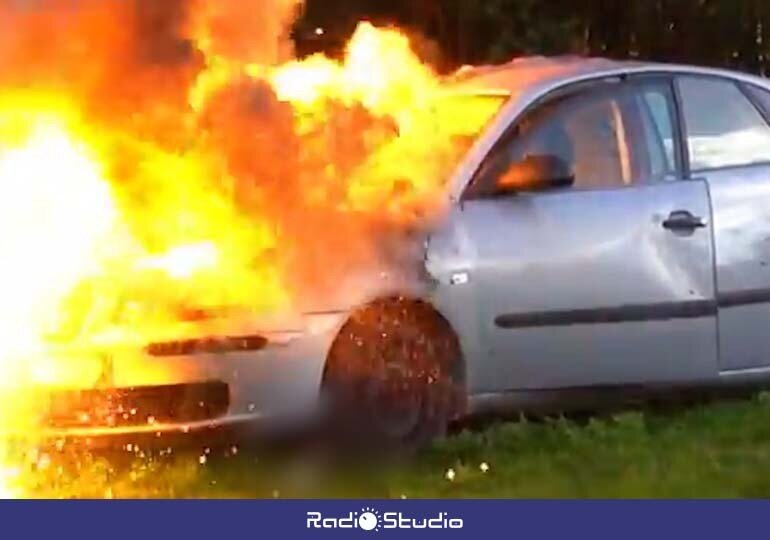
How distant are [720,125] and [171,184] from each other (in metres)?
2.25

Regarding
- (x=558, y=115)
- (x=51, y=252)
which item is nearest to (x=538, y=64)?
(x=558, y=115)

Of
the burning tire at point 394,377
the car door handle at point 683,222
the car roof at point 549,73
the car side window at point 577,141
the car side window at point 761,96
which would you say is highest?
the car roof at point 549,73

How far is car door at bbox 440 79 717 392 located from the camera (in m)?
6.95

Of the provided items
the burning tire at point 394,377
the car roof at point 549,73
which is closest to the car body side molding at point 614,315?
the burning tire at point 394,377

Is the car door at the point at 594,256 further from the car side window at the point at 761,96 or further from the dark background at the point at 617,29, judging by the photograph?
the dark background at the point at 617,29

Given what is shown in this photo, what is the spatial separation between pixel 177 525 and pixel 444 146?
2.37m

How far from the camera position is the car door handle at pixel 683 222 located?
721 cm

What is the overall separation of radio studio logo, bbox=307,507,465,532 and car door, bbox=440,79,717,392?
5.17 ft

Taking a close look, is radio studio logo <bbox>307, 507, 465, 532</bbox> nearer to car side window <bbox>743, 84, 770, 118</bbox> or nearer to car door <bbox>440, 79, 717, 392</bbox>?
car door <bbox>440, 79, 717, 392</bbox>

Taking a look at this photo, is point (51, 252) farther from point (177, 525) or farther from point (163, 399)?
point (177, 525)

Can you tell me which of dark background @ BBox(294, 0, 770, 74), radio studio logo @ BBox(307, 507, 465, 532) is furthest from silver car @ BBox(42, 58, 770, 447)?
dark background @ BBox(294, 0, 770, 74)

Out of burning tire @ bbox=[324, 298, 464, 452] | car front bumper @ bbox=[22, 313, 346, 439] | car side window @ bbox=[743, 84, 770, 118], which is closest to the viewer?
car front bumper @ bbox=[22, 313, 346, 439]

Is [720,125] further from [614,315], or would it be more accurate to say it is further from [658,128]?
[614,315]

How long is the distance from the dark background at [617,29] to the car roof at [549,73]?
3.43 metres
